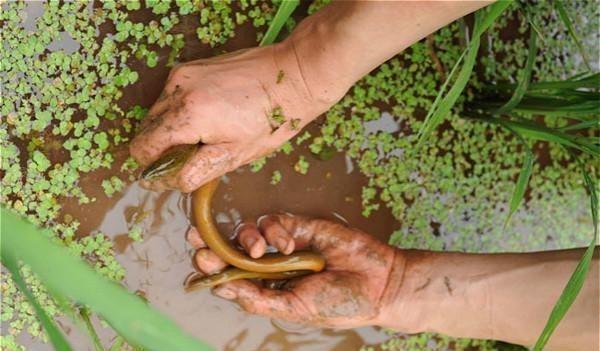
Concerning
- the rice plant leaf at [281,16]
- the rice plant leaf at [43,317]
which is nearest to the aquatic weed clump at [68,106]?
the rice plant leaf at [281,16]

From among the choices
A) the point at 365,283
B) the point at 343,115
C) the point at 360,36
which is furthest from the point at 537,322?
the point at 360,36

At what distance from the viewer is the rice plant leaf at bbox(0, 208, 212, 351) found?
751 mm

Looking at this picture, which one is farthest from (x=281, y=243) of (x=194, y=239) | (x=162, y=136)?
(x=162, y=136)

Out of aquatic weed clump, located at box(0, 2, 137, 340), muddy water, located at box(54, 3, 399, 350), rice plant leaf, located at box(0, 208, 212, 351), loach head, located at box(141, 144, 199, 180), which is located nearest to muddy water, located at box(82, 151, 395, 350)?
muddy water, located at box(54, 3, 399, 350)

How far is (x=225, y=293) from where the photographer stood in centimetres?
179

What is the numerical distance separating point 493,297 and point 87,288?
132cm

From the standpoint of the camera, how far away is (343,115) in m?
1.97

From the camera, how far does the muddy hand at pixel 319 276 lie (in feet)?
5.85

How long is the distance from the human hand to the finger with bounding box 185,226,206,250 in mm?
175

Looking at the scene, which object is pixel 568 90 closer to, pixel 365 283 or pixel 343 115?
pixel 343 115

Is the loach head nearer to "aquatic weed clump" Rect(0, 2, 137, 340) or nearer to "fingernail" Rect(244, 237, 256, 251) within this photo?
"aquatic weed clump" Rect(0, 2, 137, 340)

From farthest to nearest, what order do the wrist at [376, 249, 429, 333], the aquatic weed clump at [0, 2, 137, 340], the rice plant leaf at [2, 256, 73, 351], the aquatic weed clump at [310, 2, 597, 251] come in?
1. the aquatic weed clump at [310, 2, 597, 251]
2. the wrist at [376, 249, 429, 333]
3. the aquatic weed clump at [0, 2, 137, 340]
4. the rice plant leaf at [2, 256, 73, 351]

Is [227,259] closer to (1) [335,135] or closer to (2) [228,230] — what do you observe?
(2) [228,230]

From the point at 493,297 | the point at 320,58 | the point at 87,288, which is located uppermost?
the point at 320,58
